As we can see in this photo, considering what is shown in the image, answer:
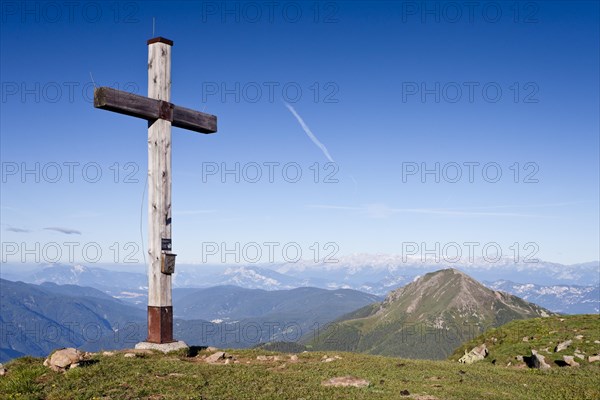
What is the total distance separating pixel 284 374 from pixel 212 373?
2491mm

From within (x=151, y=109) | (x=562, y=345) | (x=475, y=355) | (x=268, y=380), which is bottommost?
(x=475, y=355)

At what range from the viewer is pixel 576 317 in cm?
3797

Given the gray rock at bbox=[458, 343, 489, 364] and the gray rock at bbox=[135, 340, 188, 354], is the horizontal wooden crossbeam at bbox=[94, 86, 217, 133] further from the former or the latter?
the gray rock at bbox=[458, 343, 489, 364]

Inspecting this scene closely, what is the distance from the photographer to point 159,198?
19969 millimetres

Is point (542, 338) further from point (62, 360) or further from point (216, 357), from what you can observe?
point (62, 360)

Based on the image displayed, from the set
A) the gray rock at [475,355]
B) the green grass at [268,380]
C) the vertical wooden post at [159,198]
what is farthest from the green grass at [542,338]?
the vertical wooden post at [159,198]

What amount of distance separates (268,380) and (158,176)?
9.40m

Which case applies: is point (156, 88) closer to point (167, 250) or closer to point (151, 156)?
point (151, 156)

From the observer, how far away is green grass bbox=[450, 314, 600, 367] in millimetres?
28969

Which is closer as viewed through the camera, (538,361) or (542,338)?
(538,361)

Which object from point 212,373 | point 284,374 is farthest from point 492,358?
point 212,373

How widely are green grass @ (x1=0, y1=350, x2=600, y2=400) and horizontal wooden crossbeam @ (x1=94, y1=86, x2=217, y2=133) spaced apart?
9.20 meters

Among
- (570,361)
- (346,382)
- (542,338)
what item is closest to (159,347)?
(346,382)

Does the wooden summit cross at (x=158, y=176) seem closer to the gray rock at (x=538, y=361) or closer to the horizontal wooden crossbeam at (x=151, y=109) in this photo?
the horizontal wooden crossbeam at (x=151, y=109)
